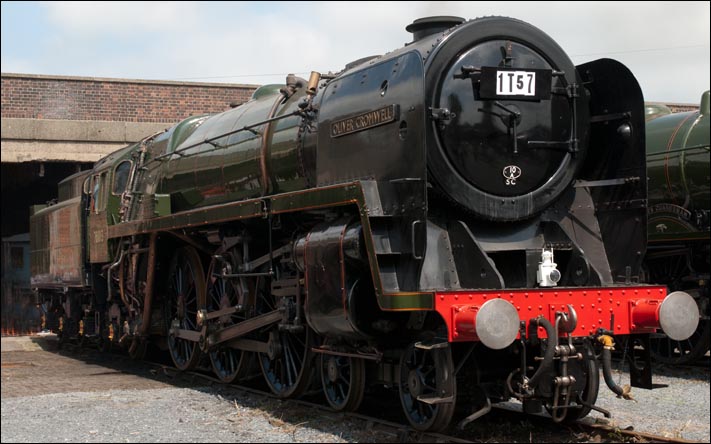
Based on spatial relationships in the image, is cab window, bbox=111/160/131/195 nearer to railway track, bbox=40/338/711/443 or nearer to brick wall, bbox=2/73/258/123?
railway track, bbox=40/338/711/443

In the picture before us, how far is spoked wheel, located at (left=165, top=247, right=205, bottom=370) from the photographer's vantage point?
1029 cm

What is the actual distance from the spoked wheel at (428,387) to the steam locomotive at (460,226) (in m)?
0.02

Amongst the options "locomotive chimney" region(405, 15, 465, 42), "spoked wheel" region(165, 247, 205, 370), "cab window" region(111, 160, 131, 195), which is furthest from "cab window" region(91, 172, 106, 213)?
"locomotive chimney" region(405, 15, 465, 42)

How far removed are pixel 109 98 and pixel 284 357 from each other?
13.1 metres

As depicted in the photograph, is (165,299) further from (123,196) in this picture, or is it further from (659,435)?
(659,435)

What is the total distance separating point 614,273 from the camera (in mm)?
7324

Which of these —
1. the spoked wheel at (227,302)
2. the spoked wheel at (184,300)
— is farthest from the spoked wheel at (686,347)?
the spoked wheel at (184,300)

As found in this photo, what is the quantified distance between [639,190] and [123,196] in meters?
7.30

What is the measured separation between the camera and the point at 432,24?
7.13 metres

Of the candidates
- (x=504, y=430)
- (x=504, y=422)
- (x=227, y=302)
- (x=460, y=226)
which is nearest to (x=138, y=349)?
(x=227, y=302)

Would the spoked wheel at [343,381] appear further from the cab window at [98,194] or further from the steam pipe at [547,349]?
the cab window at [98,194]

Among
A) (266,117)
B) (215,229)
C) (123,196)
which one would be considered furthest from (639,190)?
(123,196)

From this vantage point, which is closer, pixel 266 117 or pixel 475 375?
pixel 475 375

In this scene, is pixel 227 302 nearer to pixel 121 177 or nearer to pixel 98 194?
pixel 121 177
